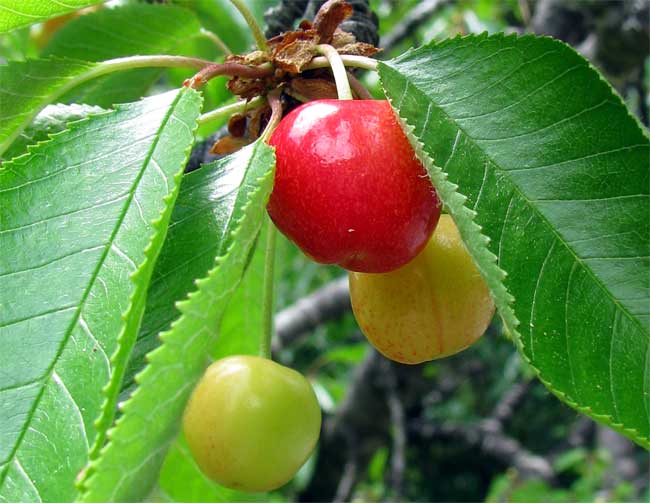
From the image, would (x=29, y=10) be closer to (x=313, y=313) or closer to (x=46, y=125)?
(x=46, y=125)

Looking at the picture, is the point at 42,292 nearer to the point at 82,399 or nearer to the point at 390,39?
the point at 82,399

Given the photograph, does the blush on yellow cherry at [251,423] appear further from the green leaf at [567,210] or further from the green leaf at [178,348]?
the green leaf at [567,210]

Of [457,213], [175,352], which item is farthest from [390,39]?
[175,352]

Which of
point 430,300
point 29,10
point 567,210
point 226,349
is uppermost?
point 29,10

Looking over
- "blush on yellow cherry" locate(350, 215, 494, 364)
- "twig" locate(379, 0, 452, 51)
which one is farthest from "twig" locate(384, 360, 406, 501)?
"blush on yellow cherry" locate(350, 215, 494, 364)

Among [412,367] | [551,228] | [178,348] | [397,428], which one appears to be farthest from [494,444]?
[178,348]

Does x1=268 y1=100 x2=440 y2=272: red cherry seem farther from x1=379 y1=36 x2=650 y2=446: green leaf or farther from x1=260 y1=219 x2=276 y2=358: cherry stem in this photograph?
x1=260 y1=219 x2=276 y2=358: cherry stem
